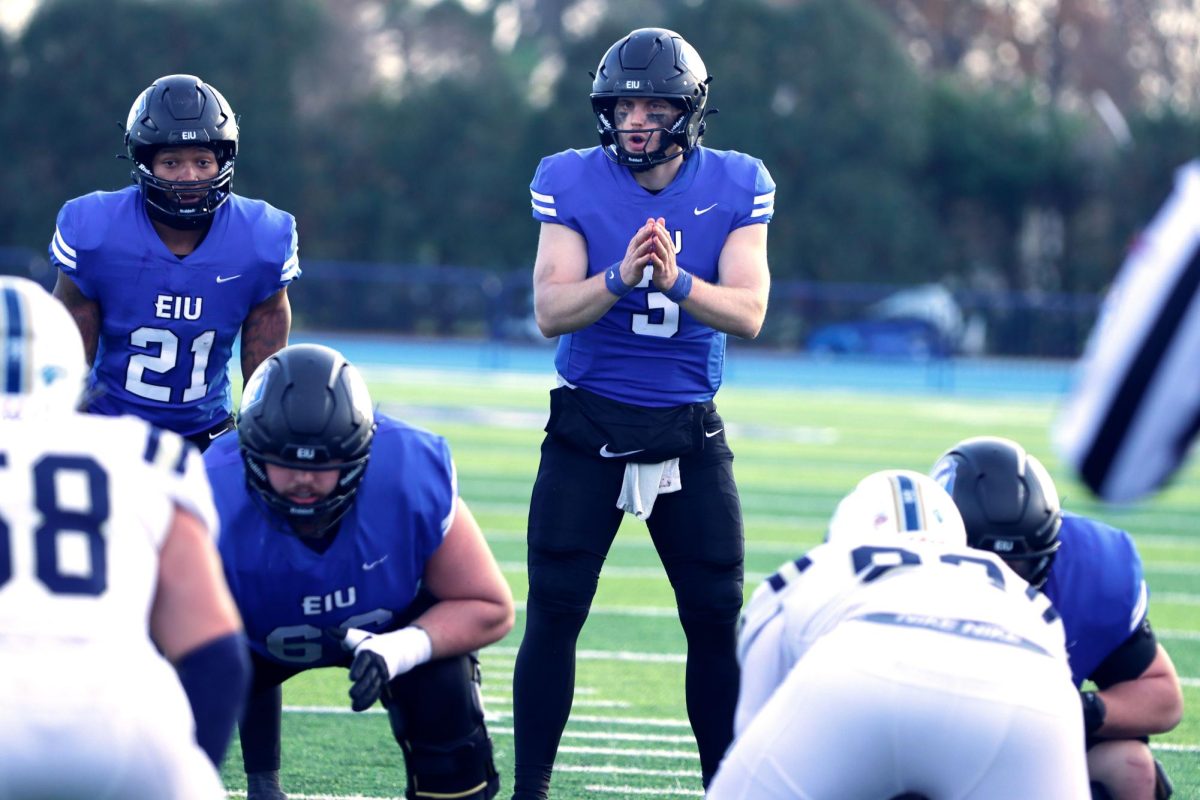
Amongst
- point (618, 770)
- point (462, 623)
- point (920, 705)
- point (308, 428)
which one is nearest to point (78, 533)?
point (308, 428)

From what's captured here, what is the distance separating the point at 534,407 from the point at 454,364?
204 inches

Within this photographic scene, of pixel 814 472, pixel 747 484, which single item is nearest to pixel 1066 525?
pixel 747 484

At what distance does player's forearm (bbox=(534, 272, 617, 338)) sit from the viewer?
416 cm

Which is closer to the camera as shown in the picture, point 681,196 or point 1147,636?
point 1147,636

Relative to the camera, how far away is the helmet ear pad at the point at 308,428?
10.9 feet

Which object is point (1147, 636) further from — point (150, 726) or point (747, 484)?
point (747, 484)

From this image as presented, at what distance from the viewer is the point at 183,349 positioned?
15.1ft

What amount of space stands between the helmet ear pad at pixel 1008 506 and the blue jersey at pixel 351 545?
1032mm

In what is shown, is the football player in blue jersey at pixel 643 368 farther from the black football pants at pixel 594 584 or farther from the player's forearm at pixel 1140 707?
the player's forearm at pixel 1140 707

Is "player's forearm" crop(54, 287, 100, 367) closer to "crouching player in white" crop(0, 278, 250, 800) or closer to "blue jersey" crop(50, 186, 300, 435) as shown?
"blue jersey" crop(50, 186, 300, 435)

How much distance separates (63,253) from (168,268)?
27 centimetres

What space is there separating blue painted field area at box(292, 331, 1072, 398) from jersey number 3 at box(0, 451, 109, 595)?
18983mm

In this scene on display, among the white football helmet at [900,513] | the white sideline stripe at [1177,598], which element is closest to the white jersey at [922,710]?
the white football helmet at [900,513]

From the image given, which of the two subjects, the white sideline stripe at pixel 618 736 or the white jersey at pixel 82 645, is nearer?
the white jersey at pixel 82 645
